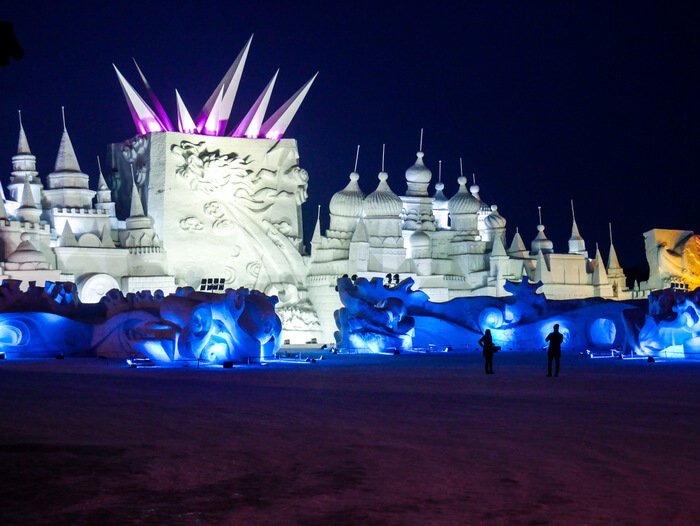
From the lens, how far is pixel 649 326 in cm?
2622

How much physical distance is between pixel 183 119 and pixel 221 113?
1.91 m

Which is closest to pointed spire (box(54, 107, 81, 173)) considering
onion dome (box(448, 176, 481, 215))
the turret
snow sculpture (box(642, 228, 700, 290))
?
the turret

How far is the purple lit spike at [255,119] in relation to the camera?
151 feet

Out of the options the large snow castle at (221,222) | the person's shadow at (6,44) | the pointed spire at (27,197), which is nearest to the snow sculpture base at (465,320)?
the large snow castle at (221,222)

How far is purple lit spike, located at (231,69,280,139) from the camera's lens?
45969 millimetres

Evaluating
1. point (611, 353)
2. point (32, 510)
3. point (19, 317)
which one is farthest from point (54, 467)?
point (611, 353)

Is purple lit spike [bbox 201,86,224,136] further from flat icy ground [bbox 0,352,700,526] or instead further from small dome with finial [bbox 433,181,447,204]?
flat icy ground [bbox 0,352,700,526]

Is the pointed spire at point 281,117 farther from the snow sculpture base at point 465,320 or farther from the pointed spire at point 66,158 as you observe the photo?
the snow sculpture base at point 465,320

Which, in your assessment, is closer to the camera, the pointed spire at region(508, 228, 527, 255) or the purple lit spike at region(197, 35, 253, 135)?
the purple lit spike at region(197, 35, 253, 135)

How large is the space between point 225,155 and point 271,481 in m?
38.9

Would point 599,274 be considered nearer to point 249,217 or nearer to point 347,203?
point 347,203

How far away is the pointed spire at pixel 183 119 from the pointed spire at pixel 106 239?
619cm

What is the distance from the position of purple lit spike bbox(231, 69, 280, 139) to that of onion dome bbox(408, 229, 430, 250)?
909 cm

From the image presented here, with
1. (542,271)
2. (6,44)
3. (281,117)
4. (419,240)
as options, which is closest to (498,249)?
(542,271)
